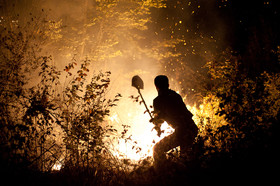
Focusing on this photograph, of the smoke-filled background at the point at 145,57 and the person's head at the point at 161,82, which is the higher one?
the smoke-filled background at the point at 145,57

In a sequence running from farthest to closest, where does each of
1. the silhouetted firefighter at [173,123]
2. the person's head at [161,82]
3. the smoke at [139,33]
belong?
the smoke at [139,33] → the person's head at [161,82] → the silhouetted firefighter at [173,123]

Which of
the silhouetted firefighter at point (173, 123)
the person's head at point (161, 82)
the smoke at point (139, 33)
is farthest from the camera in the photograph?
the smoke at point (139, 33)

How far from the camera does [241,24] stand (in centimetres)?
1026

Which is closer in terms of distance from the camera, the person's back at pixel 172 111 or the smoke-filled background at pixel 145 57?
the person's back at pixel 172 111

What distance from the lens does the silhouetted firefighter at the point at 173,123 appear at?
11.0ft

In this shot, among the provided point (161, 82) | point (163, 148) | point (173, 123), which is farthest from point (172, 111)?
point (163, 148)

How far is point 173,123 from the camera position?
3.46 metres

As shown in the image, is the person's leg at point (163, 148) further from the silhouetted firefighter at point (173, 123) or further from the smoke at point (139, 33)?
the smoke at point (139, 33)

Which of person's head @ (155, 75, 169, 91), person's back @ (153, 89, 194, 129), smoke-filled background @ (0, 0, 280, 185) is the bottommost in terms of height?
person's back @ (153, 89, 194, 129)

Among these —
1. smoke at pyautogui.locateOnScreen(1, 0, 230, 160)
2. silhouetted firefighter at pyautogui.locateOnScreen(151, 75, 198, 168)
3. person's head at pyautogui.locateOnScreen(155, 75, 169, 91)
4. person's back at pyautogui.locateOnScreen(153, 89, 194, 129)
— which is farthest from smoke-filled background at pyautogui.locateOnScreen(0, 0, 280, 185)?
person's head at pyautogui.locateOnScreen(155, 75, 169, 91)

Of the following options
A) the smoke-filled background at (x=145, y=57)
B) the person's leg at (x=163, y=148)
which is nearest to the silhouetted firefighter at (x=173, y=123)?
the person's leg at (x=163, y=148)

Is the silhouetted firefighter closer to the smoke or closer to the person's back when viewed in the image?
the person's back

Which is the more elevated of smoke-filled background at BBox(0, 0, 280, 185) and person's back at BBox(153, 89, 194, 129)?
smoke-filled background at BBox(0, 0, 280, 185)

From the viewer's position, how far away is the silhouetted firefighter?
11.0 ft
